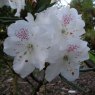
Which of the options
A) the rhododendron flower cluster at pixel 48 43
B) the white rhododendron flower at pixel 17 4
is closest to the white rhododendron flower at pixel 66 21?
the rhododendron flower cluster at pixel 48 43

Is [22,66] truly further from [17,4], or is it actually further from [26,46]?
[17,4]

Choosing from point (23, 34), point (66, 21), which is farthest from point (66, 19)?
point (23, 34)

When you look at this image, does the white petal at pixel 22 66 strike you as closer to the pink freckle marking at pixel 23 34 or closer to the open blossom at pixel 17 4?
the pink freckle marking at pixel 23 34

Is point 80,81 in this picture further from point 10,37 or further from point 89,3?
point 89,3

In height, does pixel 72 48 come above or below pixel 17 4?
below

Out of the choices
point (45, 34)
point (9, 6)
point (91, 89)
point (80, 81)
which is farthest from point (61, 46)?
point (80, 81)

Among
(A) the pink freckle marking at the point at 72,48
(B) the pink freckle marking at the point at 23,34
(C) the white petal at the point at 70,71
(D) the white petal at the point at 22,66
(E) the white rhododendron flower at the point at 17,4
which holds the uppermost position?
(E) the white rhododendron flower at the point at 17,4

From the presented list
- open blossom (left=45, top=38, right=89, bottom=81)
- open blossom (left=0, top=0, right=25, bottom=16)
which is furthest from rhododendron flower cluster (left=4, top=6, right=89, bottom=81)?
open blossom (left=0, top=0, right=25, bottom=16)
